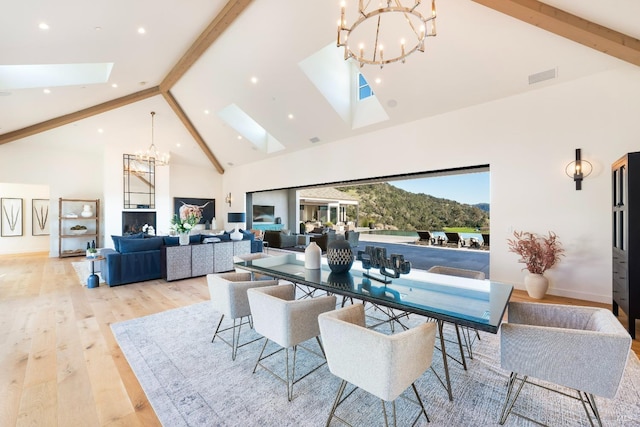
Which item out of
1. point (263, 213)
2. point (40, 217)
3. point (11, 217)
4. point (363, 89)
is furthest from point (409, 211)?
point (11, 217)

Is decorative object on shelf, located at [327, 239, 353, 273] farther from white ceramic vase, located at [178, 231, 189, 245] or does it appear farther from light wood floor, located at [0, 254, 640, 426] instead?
white ceramic vase, located at [178, 231, 189, 245]

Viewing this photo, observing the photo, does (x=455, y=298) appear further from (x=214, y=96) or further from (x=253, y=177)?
(x=253, y=177)

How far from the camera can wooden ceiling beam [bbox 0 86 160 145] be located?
7305 mm

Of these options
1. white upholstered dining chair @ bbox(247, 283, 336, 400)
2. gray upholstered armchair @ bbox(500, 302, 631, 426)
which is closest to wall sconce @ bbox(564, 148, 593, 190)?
gray upholstered armchair @ bbox(500, 302, 631, 426)

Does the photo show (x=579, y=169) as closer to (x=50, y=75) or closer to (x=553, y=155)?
(x=553, y=155)

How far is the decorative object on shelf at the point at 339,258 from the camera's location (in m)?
2.77

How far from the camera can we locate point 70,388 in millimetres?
2211

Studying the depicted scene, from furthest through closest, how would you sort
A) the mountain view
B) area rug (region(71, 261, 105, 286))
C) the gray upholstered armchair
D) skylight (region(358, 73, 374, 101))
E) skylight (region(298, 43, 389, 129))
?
the mountain view < skylight (region(358, 73, 374, 101)) < skylight (region(298, 43, 389, 129)) < area rug (region(71, 261, 105, 286)) < the gray upholstered armchair

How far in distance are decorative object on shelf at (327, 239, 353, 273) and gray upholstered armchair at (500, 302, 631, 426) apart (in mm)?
1378

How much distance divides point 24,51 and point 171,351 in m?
4.75

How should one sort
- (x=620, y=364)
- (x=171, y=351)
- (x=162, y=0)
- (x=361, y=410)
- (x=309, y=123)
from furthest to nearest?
(x=309, y=123) → (x=162, y=0) → (x=171, y=351) → (x=361, y=410) → (x=620, y=364)

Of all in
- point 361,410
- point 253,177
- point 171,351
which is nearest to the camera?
point 361,410

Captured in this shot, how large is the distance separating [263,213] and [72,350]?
1068 centimetres

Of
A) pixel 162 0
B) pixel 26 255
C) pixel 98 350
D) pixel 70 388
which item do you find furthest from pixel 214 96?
pixel 26 255
